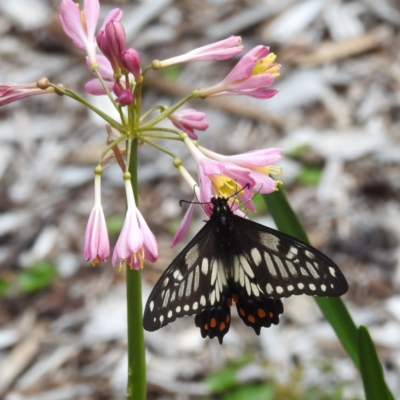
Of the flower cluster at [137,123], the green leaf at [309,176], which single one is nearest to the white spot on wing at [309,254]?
the flower cluster at [137,123]

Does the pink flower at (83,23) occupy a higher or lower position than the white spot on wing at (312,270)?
higher

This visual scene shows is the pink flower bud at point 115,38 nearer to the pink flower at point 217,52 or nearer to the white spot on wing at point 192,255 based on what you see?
the pink flower at point 217,52

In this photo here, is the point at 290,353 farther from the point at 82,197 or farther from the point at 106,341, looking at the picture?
the point at 82,197

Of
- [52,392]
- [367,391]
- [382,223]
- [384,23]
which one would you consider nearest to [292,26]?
[384,23]

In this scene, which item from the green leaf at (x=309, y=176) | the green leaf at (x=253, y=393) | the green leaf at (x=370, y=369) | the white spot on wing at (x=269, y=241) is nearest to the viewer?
the green leaf at (x=370, y=369)

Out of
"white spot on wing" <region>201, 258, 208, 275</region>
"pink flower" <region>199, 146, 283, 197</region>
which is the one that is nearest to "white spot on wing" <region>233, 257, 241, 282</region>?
"white spot on wing" <region>201, 258, 208, 275</region>

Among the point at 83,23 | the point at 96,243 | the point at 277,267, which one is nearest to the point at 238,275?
the point at 277,267

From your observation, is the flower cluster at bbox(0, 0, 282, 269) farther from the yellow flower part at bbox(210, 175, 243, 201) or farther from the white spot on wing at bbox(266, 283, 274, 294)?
the white spot on wing at bbox(266, 283, 274, 294)

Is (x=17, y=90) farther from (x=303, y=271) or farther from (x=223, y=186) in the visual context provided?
(x=303, y=271)
